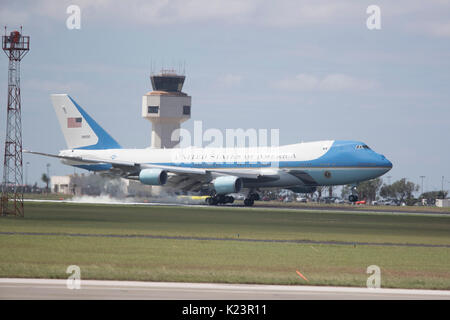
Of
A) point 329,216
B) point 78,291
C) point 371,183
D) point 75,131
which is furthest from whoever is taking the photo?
point 371,183

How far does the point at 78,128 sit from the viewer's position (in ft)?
282

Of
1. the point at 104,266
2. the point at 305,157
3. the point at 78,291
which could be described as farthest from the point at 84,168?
the point at 78,291

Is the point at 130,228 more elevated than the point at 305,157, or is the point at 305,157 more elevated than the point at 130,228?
the point at 305,157

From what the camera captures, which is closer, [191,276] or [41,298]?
[41,298]

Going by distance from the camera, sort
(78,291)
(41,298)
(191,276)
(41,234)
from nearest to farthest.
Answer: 1. (41,298)
2. (78,291)
3. (191,276)
4. (41,234)

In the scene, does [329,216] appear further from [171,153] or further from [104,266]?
[104,266]

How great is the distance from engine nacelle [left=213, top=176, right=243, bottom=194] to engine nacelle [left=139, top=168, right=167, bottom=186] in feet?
18.4

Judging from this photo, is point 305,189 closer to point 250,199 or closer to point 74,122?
point 250,199

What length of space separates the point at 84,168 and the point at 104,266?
5882cm

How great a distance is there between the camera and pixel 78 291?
20500mm
